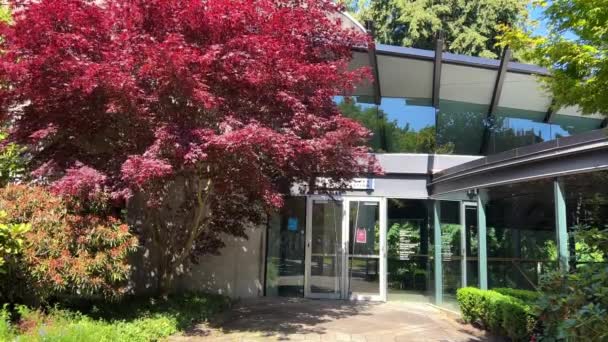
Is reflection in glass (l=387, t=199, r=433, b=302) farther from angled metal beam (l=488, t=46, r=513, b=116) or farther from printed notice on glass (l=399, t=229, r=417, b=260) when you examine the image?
angled metal beam (l=488, t=46, r=513, b=116)

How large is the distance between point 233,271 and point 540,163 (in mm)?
7360

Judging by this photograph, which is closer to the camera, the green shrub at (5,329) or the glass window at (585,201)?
the green shrub at (5,329)

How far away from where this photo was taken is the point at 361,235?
12078mm

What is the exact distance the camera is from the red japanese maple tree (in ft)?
21.2

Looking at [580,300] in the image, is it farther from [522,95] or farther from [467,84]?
[522,95]

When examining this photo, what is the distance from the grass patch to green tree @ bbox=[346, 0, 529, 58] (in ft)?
61.5

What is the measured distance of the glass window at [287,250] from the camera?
1211cm

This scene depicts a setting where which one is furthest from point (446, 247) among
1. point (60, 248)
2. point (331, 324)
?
point (60, 248)

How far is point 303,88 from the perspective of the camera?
7496 mm

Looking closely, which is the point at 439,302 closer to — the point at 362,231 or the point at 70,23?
the point at 362,231

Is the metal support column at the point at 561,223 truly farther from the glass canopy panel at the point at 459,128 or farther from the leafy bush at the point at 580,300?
the glass canopy panel at the point at 459,128

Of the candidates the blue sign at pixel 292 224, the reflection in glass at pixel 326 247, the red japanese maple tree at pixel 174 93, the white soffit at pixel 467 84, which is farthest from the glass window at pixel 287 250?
the white soffit at pixel 467 84

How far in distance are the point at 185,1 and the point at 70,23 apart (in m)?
1.56

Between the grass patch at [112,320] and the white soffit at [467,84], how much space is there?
7.92 m
